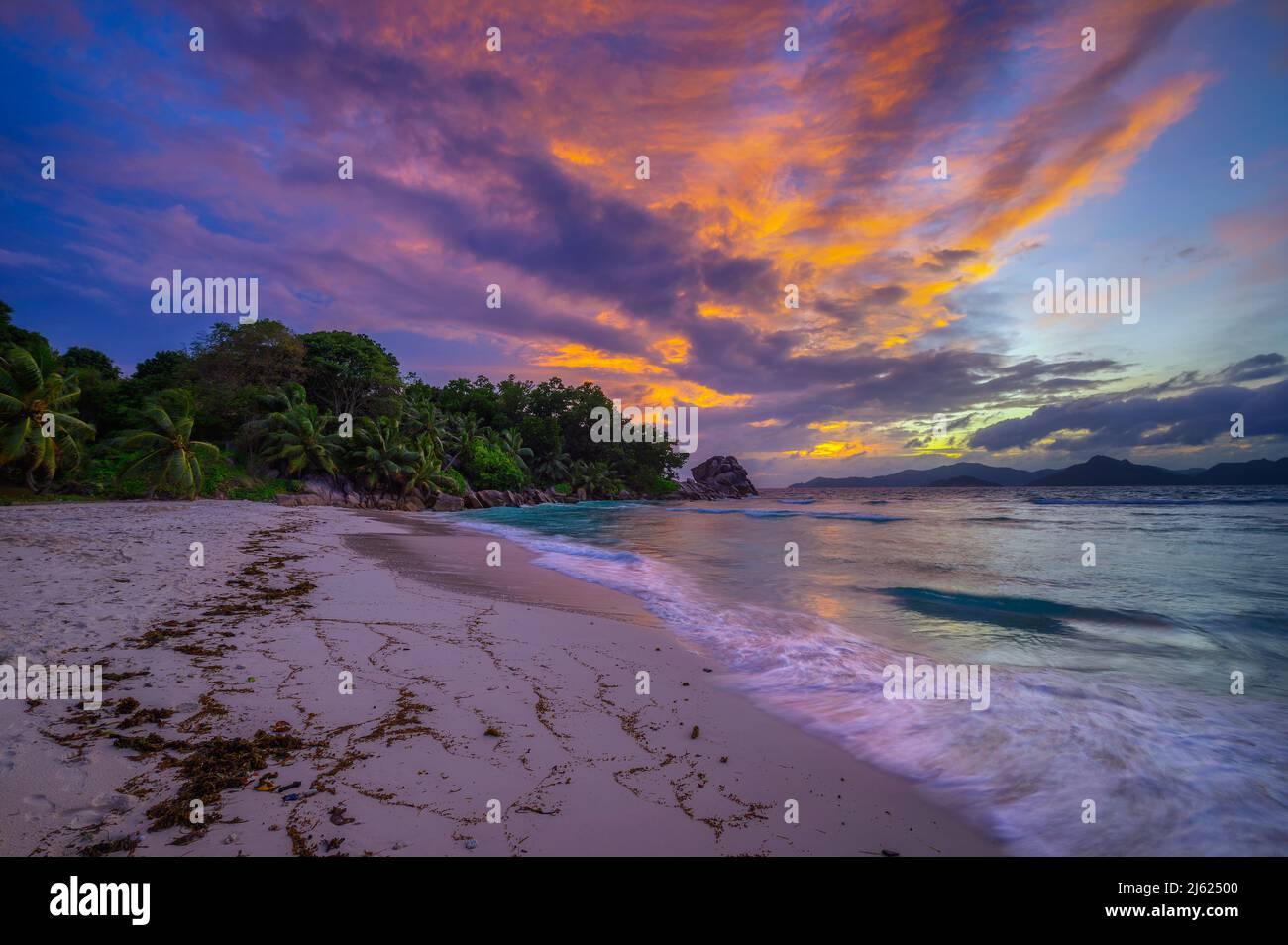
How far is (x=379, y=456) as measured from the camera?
Result: 128 feet

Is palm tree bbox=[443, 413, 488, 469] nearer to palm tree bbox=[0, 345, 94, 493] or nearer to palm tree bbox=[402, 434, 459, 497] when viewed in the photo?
palm tree bbox=[402, 434, 459, 497]

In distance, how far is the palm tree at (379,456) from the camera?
3903 cm

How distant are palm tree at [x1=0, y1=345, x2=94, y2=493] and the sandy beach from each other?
72.2 ft

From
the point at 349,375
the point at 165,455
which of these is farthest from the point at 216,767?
the point at 349,375

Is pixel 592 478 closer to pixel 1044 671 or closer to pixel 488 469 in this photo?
pixel 488 469

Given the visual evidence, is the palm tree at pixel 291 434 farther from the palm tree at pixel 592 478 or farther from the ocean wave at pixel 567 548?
the palm tree at pixel 592 478

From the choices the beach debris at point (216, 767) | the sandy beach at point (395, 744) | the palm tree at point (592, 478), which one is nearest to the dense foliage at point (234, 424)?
the palm tree at point (592, 478)

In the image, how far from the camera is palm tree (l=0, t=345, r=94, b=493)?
19.9 m

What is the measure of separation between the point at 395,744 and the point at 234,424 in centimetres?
4407

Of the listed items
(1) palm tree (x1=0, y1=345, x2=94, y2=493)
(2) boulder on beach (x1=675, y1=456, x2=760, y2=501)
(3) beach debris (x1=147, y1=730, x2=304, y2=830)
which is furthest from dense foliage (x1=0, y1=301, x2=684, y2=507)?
(2) boulder on beach (x1=675, y1=456, x2=760, y2=501)

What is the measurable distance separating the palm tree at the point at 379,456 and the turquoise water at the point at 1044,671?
1174 inches
